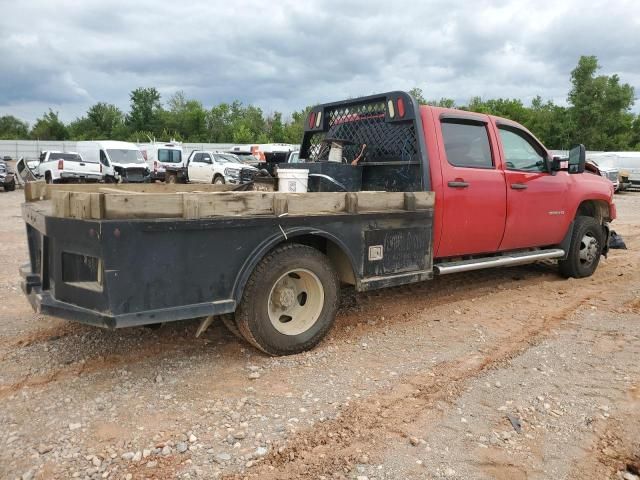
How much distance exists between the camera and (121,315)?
124 inches

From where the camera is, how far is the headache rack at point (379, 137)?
4.84 metres

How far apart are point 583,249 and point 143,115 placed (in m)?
65.2

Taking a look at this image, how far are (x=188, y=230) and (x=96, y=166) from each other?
21.9 metres

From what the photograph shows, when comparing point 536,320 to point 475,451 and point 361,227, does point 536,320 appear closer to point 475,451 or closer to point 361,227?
point 361,227

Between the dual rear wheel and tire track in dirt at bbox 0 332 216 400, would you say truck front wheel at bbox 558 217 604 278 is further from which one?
tire track in dirt at bbox 0 332 216 400

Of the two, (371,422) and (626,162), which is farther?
(626,162)

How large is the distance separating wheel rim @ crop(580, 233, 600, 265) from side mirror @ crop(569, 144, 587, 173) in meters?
1.07

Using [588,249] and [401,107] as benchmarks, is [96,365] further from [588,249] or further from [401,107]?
[588,249]

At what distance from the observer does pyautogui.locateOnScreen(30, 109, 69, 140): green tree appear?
6456 centimetres

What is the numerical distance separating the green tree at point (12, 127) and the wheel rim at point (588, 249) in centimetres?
7645

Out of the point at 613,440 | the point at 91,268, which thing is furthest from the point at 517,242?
the point at 91,268

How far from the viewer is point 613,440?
2945 millimetres

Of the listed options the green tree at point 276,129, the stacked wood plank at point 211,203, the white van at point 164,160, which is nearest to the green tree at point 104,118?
the green tree at point 276,129

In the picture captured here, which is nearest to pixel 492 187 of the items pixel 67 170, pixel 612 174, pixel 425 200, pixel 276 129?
pixel 425 200
